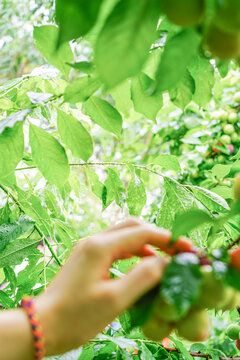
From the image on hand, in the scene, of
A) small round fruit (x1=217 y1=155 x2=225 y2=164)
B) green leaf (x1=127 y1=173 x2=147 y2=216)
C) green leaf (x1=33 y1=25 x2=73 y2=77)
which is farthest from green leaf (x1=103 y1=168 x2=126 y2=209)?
small round fruit (x1=217 y1=155 x2=225 y2=164)

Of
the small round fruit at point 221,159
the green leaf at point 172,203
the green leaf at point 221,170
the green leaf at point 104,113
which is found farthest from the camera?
the small round fruit at point 221,159

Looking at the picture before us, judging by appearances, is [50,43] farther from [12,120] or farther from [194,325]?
[194,325]

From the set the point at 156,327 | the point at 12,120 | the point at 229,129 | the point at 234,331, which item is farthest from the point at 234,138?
the point at 156,327

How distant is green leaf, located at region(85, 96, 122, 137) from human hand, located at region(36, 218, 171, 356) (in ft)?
0.91

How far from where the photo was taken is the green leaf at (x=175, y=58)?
0.31 metres

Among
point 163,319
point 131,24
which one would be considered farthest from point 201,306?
point 131,24

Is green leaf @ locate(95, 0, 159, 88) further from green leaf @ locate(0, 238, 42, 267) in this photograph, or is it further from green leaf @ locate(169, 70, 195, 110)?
green leaf @ locate(0, 238, 42, 267)

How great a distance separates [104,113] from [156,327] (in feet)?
1.12

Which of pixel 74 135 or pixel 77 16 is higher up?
pixel 77 16

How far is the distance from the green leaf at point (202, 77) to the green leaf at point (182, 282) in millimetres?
351

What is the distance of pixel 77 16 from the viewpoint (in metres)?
0.30

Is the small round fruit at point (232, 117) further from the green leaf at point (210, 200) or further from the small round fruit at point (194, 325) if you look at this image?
the small round fruit at point (194, 325)

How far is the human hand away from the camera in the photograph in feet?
1.04

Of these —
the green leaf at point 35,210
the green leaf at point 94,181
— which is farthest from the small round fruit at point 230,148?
the green leaf at point 35,210
